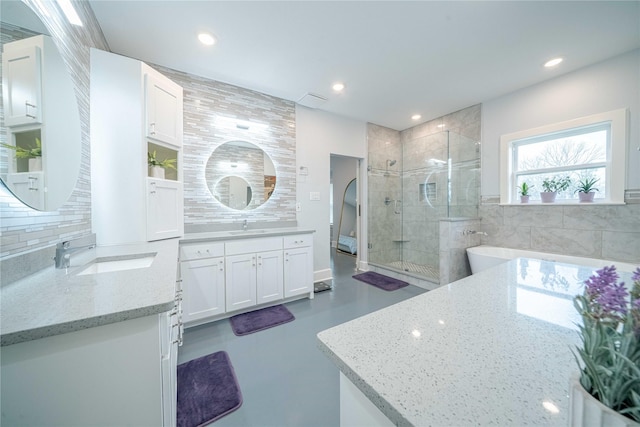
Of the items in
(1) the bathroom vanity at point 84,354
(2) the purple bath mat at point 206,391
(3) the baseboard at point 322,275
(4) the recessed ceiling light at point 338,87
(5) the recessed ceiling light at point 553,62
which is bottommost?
(2) the purple bath mat at point 206,391

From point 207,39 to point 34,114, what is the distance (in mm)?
1534

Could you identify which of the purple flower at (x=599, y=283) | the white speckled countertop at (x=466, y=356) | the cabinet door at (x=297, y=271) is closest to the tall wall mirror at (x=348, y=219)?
the cabinet door at (x=297, y=271)

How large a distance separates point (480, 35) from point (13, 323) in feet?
10.8

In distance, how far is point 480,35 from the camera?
1976 mm

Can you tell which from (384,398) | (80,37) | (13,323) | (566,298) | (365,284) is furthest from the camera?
(365,284)

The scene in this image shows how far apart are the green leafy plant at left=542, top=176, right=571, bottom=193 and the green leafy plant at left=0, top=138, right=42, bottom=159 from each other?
4491mm

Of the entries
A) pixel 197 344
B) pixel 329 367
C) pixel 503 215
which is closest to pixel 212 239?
pixel 197 344

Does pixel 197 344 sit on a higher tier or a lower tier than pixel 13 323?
lower

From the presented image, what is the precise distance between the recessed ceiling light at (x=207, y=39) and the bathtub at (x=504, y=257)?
3.78m

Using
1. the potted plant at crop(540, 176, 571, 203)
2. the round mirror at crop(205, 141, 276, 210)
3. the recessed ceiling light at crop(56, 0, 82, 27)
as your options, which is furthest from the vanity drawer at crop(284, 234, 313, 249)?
the potted plant at crop(540, 176, 571, 203)

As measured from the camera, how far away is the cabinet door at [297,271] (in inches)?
105

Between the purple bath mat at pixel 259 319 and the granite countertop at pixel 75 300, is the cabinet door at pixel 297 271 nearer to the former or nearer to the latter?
the purple bath mat at pixel 259 319

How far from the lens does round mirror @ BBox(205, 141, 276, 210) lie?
272 centimetres

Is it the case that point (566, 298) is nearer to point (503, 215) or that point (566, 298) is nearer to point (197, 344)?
point (197, 344)
